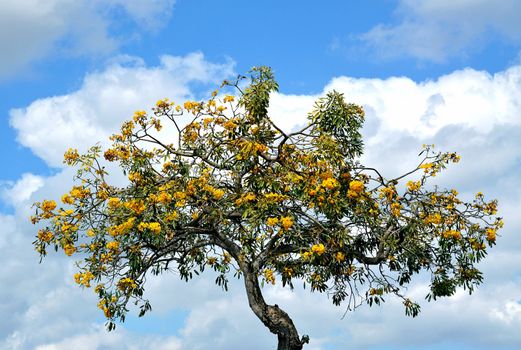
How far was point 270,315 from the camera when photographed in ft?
56.7

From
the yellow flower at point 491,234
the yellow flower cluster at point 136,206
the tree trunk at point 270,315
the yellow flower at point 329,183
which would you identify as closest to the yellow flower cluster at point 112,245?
the yellow flower cluster at point 136,206

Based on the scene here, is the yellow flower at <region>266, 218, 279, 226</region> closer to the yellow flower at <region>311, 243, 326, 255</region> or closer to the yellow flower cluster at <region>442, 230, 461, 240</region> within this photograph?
the yellow flower at <region>311, 243, 326, 255</region>

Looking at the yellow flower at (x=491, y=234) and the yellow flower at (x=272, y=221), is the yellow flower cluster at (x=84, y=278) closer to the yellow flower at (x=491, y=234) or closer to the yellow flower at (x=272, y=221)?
the yellow flower at (x=272, y=221)

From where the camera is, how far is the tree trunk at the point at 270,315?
17.3 m

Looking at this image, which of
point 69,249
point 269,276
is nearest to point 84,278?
point 69,249

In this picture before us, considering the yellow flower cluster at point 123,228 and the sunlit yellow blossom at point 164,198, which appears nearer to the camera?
the yellow flower cluster at point 123,228

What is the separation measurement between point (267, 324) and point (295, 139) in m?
4.15

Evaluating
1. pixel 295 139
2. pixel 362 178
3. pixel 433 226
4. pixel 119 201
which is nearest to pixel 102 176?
pixel 119 201

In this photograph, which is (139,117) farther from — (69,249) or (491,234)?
(491,234)

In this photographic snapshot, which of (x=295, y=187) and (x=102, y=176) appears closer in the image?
(x=295, y=187)

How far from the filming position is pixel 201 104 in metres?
17.1

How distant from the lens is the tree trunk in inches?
680

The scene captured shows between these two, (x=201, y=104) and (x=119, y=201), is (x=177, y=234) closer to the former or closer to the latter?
(x=119, y=201)

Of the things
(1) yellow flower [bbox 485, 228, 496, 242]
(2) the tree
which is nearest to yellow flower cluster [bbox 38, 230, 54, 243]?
(2) the tree
